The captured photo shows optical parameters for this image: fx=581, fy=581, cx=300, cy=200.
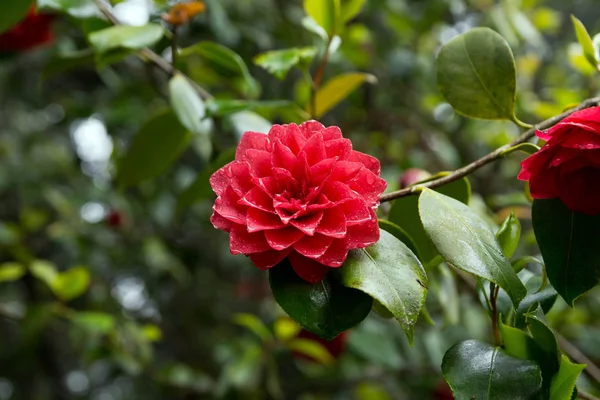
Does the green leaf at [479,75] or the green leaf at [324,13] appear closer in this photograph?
the green leaf at [479,75]

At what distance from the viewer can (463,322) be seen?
1375 mm

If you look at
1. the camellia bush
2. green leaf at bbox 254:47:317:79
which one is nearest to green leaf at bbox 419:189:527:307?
the camellia bush

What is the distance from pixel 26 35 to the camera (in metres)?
1.05

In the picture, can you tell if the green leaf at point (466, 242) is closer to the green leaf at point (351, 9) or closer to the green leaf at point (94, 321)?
the green leaf at point (351, 9)

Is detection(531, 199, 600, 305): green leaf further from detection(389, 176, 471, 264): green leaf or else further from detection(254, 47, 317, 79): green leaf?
detection(254, 47, 317, 79): green leaf

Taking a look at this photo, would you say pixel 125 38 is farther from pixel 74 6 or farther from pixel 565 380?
pixel 565 380

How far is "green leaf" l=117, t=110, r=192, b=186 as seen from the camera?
0.79 m

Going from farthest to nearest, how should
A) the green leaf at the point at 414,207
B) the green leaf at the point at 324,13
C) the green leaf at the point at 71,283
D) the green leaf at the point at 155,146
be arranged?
1. the green leaf at the point at 71,283
2. the green leaf at the point at 155,146
3. the green leaf at the point at 324,13
4. the green leaf at the point at 414,207

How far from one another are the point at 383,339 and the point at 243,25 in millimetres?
784

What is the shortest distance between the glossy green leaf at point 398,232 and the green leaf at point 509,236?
0.07 metres

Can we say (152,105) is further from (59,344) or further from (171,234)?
(59,344)

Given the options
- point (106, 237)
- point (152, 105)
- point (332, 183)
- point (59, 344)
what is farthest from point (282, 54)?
point (59, 344)

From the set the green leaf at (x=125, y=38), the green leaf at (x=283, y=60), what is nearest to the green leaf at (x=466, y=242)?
the green leaf at (x=283, y=60)

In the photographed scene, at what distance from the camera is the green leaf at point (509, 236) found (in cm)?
47
